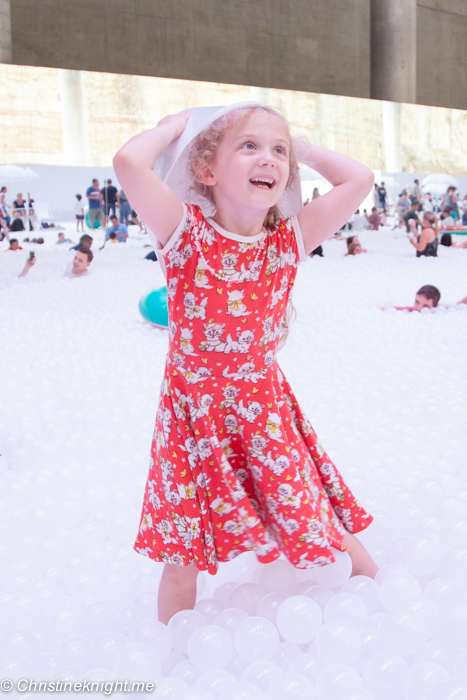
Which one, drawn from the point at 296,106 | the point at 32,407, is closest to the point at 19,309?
the point at 32,407

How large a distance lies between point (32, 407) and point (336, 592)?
133 cm

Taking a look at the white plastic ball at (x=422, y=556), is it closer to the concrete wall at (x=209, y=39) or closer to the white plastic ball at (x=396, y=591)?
the white plastic ball at (x=396, y=591)

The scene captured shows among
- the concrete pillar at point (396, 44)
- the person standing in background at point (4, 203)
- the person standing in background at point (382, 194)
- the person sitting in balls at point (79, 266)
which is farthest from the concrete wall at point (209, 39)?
the person sitting in balls at point (79, 266)

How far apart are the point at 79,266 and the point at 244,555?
Result: 13.2ft

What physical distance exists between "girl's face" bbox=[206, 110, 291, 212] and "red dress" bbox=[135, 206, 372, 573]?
0.06 metres

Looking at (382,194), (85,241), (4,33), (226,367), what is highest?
(4,33)

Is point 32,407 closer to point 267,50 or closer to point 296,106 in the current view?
point 296,106

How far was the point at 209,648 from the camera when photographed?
2.95ft

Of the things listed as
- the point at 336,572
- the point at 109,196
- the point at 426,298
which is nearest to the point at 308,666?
the point at 336,572

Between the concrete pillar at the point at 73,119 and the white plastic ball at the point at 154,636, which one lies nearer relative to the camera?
the white plastic ball at the point at 154,636

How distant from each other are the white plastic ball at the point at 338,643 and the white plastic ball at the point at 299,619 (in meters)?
0.03

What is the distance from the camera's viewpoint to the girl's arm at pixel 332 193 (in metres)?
0.99

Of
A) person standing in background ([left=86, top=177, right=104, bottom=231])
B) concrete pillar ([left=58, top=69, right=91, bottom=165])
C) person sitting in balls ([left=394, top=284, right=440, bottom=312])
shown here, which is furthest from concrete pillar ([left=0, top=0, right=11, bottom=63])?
person sitting in balls ([left=394, top=284, right=440, bottom=312])

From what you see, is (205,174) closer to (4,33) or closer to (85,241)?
(85,241)
